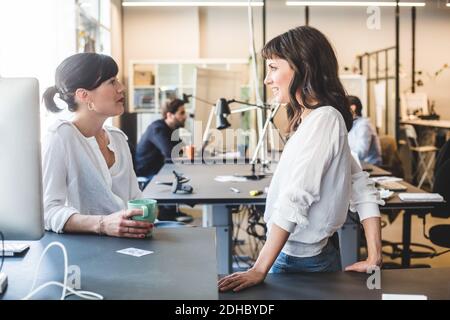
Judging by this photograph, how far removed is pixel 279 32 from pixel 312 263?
8.27m

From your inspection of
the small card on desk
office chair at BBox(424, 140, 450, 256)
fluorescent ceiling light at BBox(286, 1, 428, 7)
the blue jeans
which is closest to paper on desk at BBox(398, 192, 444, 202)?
office chair at BBox(424, 140, 450, 256)

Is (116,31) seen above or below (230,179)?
above

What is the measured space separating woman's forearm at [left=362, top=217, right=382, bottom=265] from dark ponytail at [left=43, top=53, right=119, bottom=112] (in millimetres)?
1066

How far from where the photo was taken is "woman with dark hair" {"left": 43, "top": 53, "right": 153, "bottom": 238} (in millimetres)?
1886

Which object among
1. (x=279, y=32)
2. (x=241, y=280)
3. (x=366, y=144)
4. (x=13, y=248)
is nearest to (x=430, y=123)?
(x=279, y=32)

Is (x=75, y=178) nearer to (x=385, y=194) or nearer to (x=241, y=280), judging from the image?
(x=241, y=280)

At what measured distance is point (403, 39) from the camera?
381 inches

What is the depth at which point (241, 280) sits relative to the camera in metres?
1.42

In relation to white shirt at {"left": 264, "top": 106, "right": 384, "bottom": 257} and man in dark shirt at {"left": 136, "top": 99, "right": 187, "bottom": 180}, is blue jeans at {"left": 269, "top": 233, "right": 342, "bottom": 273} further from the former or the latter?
man in dark shirt at {"left": 136, "top": 99, "right": 187, "bottom": 180}

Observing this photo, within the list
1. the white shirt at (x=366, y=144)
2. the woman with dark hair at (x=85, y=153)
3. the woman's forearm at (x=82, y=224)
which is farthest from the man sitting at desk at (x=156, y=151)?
the woman's forearm at (x=82, y=224)

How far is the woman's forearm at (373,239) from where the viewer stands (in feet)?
5.39
